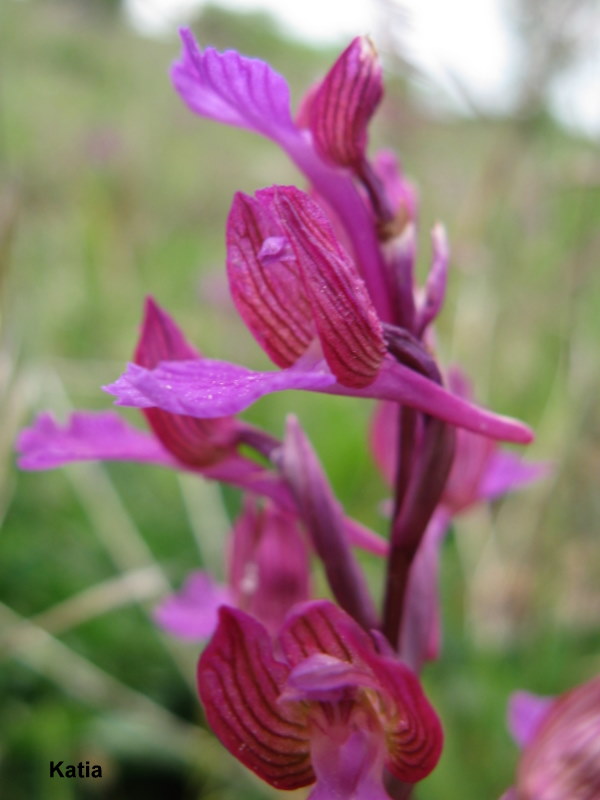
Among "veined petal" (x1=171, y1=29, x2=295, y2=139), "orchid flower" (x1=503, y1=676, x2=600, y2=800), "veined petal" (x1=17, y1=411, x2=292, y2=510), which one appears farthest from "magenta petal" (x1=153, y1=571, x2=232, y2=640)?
"veined petal" (x1=171, y1=29, x2=295, y2=139)

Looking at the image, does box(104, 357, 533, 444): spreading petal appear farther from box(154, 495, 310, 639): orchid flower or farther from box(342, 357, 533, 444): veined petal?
box(154, 495, 310, 639): orchid flower

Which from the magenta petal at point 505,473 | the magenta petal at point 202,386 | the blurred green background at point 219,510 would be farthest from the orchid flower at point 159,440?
the blurred green background at point 219,510

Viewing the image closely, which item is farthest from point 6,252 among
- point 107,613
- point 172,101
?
point 172,101

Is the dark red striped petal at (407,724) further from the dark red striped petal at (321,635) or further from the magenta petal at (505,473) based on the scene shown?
the magenta petal at (505,473)

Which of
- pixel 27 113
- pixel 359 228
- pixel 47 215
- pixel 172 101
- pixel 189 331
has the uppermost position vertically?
pixel 172 101

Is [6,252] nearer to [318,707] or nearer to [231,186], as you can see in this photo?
[318,707]

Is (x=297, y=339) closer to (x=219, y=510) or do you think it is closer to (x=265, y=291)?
(x=265, y=291)
